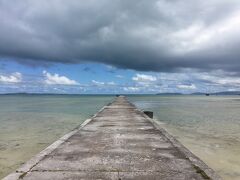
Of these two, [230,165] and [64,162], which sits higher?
[64,162]

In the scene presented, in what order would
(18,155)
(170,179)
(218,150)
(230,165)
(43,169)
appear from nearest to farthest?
(170,179)
(43,169)
(230,165)
(18,155)
(218,150)

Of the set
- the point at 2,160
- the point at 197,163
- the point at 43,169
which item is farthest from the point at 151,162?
the point at 2,160

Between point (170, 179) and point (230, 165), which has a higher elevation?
point (170, 179)

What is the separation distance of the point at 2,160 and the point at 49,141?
12.8 feet

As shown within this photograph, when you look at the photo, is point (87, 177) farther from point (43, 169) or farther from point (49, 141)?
point (49, 141)

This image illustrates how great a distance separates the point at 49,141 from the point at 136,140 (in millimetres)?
6853

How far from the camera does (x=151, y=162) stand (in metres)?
5.52

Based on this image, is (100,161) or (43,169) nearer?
(43,169)

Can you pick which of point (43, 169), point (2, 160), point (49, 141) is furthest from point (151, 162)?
point (49, 141)

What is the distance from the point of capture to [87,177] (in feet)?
14.9

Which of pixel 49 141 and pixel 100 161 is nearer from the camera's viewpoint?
pixel 100 161

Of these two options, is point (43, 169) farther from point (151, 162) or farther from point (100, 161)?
point (151, 162)

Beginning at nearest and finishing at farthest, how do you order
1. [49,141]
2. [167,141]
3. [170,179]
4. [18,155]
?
[170,179] → [167,141] → [18,155] → [49,141]

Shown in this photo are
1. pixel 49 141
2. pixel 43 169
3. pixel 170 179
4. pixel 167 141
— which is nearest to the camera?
pixel 170 179
